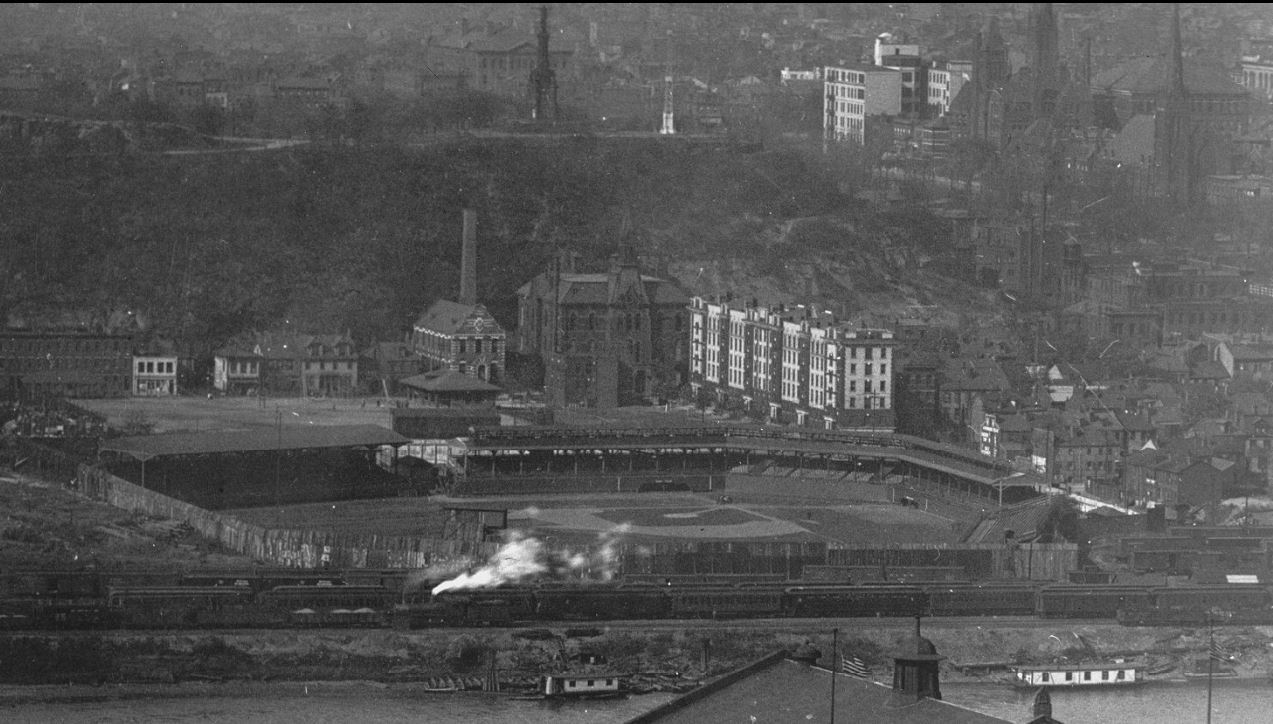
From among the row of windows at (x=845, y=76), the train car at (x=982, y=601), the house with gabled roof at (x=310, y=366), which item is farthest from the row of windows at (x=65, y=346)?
the row of windows at (x=845, y=76)

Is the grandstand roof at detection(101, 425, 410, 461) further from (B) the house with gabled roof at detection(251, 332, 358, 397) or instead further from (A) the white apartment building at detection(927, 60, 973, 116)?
(A) the white apartment building at detection(927, 60, 973, 116)

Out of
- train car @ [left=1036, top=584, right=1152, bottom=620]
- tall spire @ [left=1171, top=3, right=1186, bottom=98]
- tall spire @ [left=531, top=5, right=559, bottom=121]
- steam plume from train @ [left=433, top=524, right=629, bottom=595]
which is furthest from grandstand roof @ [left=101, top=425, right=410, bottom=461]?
tall spire @ [left=1171, top=3, right=1186, bottom=98]

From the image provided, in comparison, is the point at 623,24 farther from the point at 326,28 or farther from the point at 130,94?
the point at 130,94

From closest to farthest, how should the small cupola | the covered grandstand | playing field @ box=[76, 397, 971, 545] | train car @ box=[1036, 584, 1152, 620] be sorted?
the small cupola, train car @ box=[1036, 584, 1152, 620], playing field @ box=[76, 397, 971, 545], the covered grandstand

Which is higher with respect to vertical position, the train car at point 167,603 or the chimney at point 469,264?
the chimney at point 469,264

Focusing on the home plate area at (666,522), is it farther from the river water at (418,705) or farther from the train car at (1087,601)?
the river water at (418,705)

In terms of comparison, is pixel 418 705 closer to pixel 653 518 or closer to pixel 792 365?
pixel 653 518
